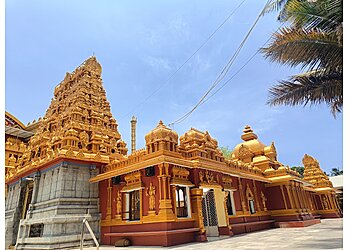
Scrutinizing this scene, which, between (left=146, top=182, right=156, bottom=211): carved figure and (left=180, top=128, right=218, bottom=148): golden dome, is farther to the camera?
(left=180, top=128, right=218, bottom=148): golden dome

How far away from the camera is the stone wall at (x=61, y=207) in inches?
448

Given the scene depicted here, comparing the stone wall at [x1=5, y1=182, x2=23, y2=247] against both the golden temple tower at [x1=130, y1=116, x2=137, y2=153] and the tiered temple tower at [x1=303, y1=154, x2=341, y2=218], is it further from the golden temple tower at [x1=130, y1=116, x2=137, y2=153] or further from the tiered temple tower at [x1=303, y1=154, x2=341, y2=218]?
the tiered temple tower at [x1=303, y1=154, x2=341, y2=218]

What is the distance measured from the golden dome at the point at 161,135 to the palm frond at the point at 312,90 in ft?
13.9

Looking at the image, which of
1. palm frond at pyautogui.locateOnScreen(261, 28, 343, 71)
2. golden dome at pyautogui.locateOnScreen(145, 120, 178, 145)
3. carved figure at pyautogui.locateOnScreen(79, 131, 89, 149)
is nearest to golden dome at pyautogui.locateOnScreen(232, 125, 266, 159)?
golden dome at pyautogui.locateOnScreen(145, 120, 178, 145)

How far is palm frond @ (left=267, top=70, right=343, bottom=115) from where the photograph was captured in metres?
7.91

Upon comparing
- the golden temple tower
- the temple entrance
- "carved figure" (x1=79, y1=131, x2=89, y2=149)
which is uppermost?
the golden temple tower

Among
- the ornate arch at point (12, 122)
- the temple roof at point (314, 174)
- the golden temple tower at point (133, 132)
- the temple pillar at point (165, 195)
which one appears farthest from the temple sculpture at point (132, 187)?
the ornate arch at point (12, 122)

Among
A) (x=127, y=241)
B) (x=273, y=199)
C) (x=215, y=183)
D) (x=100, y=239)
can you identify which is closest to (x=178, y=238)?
(x=127, y=241)

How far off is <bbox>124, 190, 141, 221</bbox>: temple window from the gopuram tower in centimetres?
210

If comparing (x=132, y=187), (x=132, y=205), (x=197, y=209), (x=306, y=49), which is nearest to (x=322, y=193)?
(x=197, y=209)

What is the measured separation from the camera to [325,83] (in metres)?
8.00

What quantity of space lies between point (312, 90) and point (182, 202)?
6.66m

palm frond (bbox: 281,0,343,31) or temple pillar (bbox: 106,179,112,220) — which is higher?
palm frond (bbox: 281,0,343,31)

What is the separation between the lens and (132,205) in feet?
38.8
